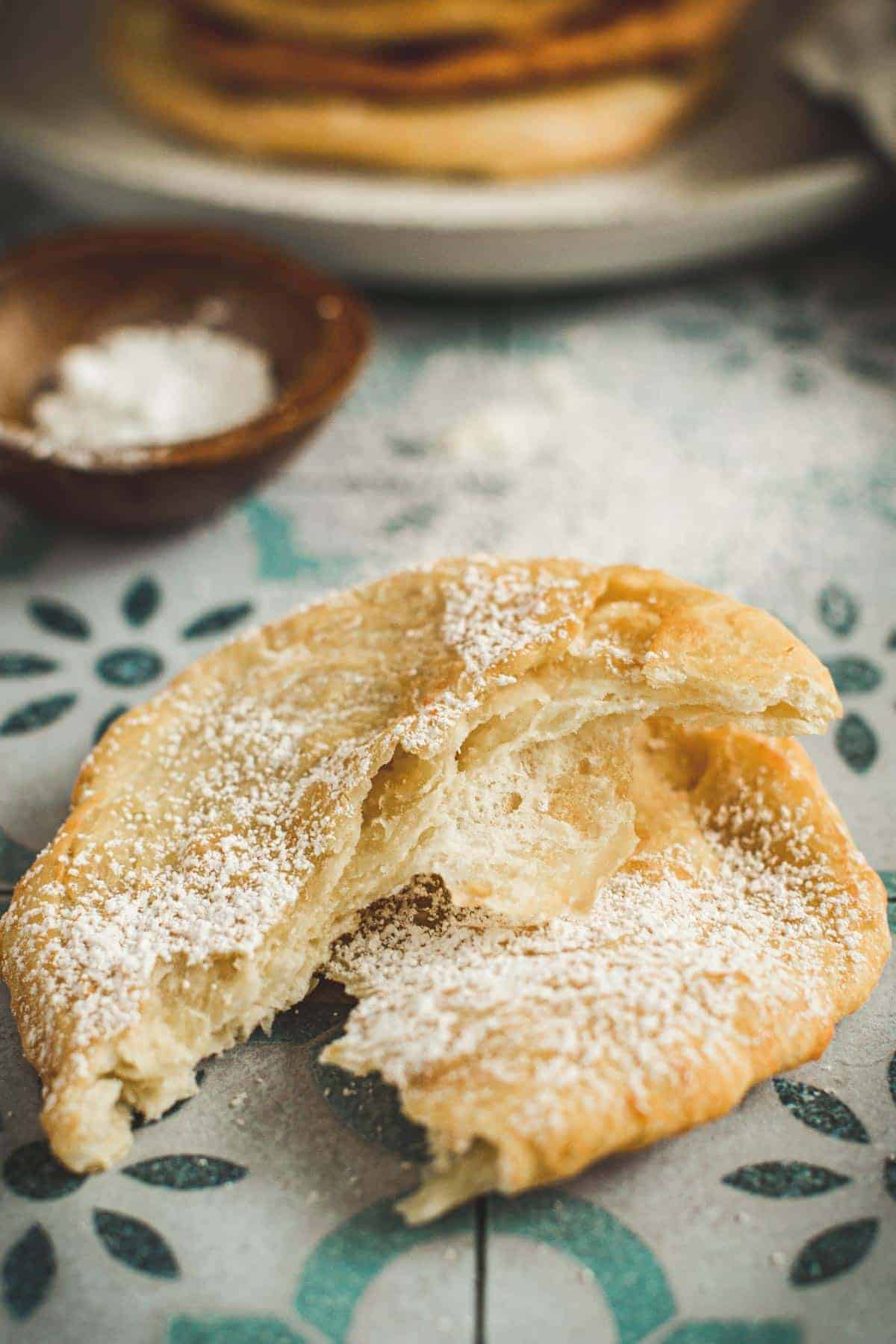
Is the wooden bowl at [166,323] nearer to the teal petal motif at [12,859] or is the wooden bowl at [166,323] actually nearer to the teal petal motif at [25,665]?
the teal petal motif at [25,665]

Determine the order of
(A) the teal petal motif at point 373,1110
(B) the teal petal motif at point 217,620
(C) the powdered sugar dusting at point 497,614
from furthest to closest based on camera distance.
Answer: (B) the teal petal motif at point 217,620 → (C) the powdered sugar dusting at point 497,614 → (A) the teal petal motif at point 373,1110

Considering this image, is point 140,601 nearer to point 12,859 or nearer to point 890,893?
point 12,859

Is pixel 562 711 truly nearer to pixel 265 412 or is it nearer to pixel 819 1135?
pixel 819 1135

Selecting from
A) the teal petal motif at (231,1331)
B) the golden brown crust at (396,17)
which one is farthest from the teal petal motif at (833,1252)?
the golden brown crust at (396,17)

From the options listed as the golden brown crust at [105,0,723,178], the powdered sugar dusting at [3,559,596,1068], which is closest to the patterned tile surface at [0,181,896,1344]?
the powdered sugar dusting at [3,559,596,1068]

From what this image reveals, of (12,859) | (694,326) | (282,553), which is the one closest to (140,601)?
(282,553)

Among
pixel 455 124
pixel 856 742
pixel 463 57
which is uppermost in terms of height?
pixel 463 57

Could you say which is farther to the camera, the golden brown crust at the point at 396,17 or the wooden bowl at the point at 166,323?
the golden brown crust at the point at 396,17

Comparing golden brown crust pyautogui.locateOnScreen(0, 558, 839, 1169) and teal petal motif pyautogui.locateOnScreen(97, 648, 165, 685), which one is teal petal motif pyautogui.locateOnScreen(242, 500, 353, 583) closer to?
teal petal motif pyautogui.locateOnScreen(97, 648, 165, 685)
